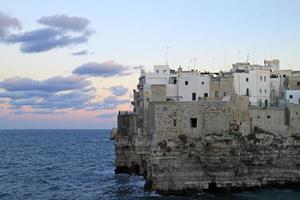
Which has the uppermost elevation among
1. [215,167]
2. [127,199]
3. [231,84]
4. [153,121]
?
[231,84]

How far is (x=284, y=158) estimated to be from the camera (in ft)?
167

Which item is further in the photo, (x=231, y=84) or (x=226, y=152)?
(x=231, y=84)

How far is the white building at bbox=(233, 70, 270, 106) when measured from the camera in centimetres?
Result: 6025

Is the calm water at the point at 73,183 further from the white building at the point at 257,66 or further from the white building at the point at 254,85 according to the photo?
the white building at the point at 257,66

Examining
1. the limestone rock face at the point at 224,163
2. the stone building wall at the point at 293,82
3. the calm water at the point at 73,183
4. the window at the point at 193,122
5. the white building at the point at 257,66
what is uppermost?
the white building at the point at 257,66

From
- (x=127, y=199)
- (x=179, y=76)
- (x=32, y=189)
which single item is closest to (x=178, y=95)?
(x=179, y=76)

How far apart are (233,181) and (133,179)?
1589 cm

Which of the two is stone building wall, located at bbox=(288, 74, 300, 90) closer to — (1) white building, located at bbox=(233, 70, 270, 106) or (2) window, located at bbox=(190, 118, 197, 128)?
(1) white building, located at bbox=(233, 70, 270, 106)

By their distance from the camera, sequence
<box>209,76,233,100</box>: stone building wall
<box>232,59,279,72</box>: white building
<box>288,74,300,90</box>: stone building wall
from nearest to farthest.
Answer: <box>209,76,233,100</box>: stone building wall
<box>288,74,300,90</box>: stone building wall
<box>232,59,279,72</box>: white building

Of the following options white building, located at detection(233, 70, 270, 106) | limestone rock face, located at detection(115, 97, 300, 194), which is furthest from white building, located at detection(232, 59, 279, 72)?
limestone rock face, located at detection(115, 97, 300, 194)

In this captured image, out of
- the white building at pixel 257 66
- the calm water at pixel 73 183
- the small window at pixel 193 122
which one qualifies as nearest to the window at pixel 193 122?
the small window at pixel 193 122

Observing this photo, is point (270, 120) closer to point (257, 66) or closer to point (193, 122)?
point (193, 122)

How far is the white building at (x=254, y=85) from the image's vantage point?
60.2 metres

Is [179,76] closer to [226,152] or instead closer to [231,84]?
[231,84]
